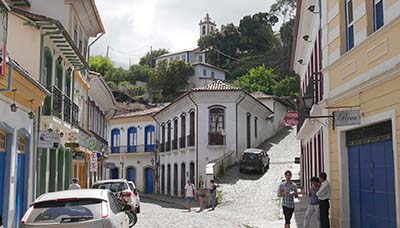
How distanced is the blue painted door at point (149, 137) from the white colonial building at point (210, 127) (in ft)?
29.6

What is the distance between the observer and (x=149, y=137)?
171ft

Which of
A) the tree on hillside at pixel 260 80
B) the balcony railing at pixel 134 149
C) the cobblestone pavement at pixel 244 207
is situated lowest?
the cobblestone pavement at pixel 244 207

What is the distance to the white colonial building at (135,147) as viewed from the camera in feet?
170

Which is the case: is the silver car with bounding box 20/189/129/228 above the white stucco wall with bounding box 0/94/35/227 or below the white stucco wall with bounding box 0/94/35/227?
below

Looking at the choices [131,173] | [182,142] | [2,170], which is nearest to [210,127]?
[182,142]

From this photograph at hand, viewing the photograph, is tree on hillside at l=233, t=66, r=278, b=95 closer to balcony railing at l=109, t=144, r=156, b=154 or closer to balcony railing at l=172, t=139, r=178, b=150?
balcony railing at l=109, t=144, r=156, b=154

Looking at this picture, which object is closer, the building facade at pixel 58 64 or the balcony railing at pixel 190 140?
the building facade at pixel 58 64

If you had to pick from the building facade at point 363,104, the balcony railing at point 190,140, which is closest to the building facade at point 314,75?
the building facade at point 363,104

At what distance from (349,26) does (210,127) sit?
24803 mm

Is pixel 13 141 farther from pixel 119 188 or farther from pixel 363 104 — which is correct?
pixel 119 188

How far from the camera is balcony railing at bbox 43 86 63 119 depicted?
17455mm

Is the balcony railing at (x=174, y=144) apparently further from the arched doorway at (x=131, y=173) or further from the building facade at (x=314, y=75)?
the building facade at (x=314, y=75)

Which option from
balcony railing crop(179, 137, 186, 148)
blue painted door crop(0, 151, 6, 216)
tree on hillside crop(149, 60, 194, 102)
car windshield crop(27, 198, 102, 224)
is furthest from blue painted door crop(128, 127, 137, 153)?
car windshield crop(27, 198, 102, 224)

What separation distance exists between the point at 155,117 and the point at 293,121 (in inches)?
1207
